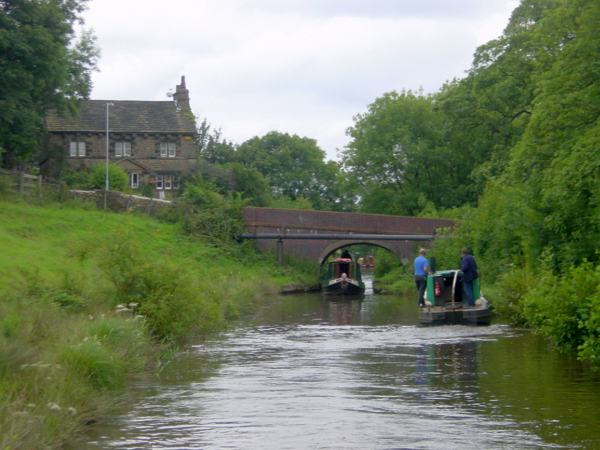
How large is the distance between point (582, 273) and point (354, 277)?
37576mm

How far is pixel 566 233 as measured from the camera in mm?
25906

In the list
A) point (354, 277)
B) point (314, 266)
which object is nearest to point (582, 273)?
point (354, 277)

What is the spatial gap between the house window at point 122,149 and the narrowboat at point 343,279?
2427 centimetres

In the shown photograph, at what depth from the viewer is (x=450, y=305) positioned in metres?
27.3

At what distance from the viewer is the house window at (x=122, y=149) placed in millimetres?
75338

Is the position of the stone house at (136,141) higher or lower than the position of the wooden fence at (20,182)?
higher

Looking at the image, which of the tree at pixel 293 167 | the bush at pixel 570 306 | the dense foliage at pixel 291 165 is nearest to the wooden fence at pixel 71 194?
the bush at pixel 570 306

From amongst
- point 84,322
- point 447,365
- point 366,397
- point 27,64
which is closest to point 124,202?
point 27,64

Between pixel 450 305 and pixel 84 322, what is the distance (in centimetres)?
1224

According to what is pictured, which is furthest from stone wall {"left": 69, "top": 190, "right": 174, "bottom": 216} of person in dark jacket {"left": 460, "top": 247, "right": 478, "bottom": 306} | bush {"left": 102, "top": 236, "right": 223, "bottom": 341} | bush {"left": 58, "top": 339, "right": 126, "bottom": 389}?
bush {"left": 58, "top": 339, "right": 126, "bottom": 389}

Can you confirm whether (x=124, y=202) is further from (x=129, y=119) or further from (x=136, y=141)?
(x=129, y=119)

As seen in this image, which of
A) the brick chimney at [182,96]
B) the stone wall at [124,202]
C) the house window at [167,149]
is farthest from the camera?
the brick chimney at [182,96]

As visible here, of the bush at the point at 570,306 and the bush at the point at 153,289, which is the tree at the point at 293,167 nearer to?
the bush at the point at 153,289

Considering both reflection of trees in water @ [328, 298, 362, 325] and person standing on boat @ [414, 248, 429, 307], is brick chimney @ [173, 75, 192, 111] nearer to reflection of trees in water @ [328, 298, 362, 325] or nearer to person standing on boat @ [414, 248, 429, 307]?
reflection of trees in water @ [328, 298, 362, 325]
